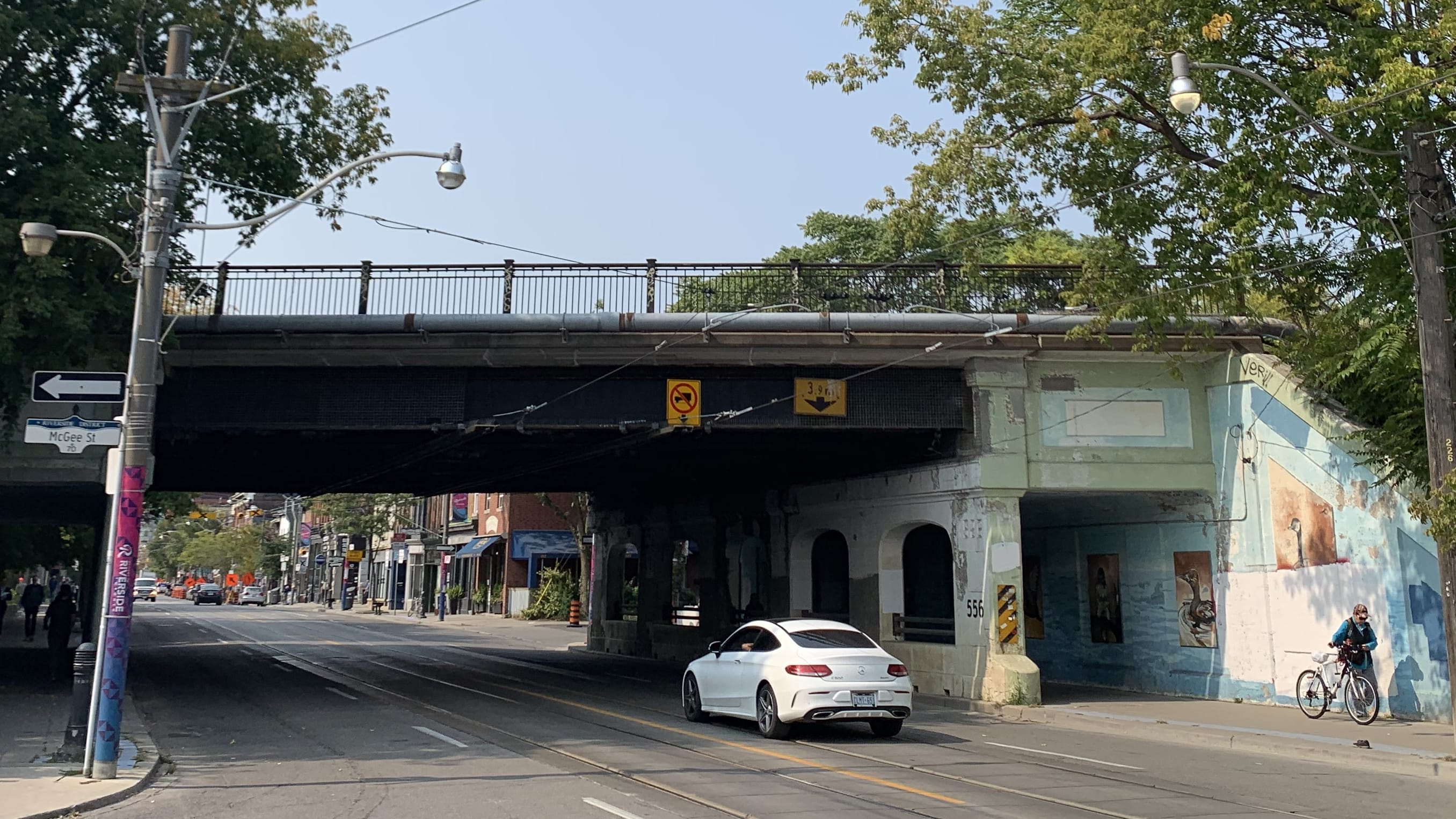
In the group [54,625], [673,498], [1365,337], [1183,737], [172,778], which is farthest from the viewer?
[673,498]

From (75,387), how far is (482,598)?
177 feet

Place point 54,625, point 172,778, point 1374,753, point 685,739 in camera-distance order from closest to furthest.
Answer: point 172,778, point 1374,753, point 685,739, point 54,625

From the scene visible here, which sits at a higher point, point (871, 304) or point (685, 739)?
point (871, 304)

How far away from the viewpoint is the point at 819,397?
21.5 metres

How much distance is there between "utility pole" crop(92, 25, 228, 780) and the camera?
1147 cm

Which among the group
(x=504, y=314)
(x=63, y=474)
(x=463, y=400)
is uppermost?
(x=504, y=314)

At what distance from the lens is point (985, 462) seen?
21016mm

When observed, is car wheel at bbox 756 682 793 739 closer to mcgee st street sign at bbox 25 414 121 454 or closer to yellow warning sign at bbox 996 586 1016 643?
yellow warning sign at bbox 996 586 1016 643

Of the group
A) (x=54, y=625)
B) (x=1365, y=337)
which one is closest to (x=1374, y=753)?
A: (x=1365, y=337)

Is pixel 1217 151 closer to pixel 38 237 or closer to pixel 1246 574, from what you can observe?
pixel 1246 574

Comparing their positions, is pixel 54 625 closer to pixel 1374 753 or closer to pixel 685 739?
pixel 685 739

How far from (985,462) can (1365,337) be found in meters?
6.47

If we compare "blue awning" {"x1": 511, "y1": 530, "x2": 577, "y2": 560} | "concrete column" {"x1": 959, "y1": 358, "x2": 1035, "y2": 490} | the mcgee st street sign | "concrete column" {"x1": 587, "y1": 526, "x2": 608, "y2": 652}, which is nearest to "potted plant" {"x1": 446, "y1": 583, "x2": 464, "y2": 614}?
"blue awning" {"x1": 511, "y1": 530, "x2": 577, "y2": 560}

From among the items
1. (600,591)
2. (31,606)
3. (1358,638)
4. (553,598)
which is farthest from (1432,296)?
(553,598)
